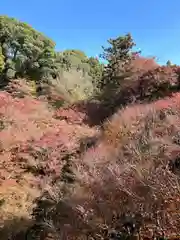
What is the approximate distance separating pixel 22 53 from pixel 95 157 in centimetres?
2123

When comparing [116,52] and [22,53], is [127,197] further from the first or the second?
[22,53]

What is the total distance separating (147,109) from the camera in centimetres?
1049

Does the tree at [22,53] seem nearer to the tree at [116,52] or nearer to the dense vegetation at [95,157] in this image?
the dense vegetation at [95,157]

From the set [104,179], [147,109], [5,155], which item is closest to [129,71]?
[147,109]

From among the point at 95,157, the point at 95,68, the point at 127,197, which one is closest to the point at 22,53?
the point at 95,68

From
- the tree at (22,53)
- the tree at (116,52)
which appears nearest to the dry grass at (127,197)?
the tree at (116,52)

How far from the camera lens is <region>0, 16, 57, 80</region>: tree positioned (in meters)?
25.3

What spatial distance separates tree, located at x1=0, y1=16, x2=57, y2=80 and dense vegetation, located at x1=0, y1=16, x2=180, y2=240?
3407 millimetres

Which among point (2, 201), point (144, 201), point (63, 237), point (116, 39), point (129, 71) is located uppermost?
point (116, 39)

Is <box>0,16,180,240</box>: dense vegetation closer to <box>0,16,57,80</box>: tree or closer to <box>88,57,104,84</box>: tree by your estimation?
<box>0,16,57,80</box>: tree

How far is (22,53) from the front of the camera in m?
26.0

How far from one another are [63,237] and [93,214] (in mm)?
677

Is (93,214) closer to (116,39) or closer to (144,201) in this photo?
(144,201)

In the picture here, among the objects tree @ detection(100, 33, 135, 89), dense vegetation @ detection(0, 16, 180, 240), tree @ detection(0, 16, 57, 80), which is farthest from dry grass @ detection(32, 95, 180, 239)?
tree @ detection(0, 16, 57, 80)
